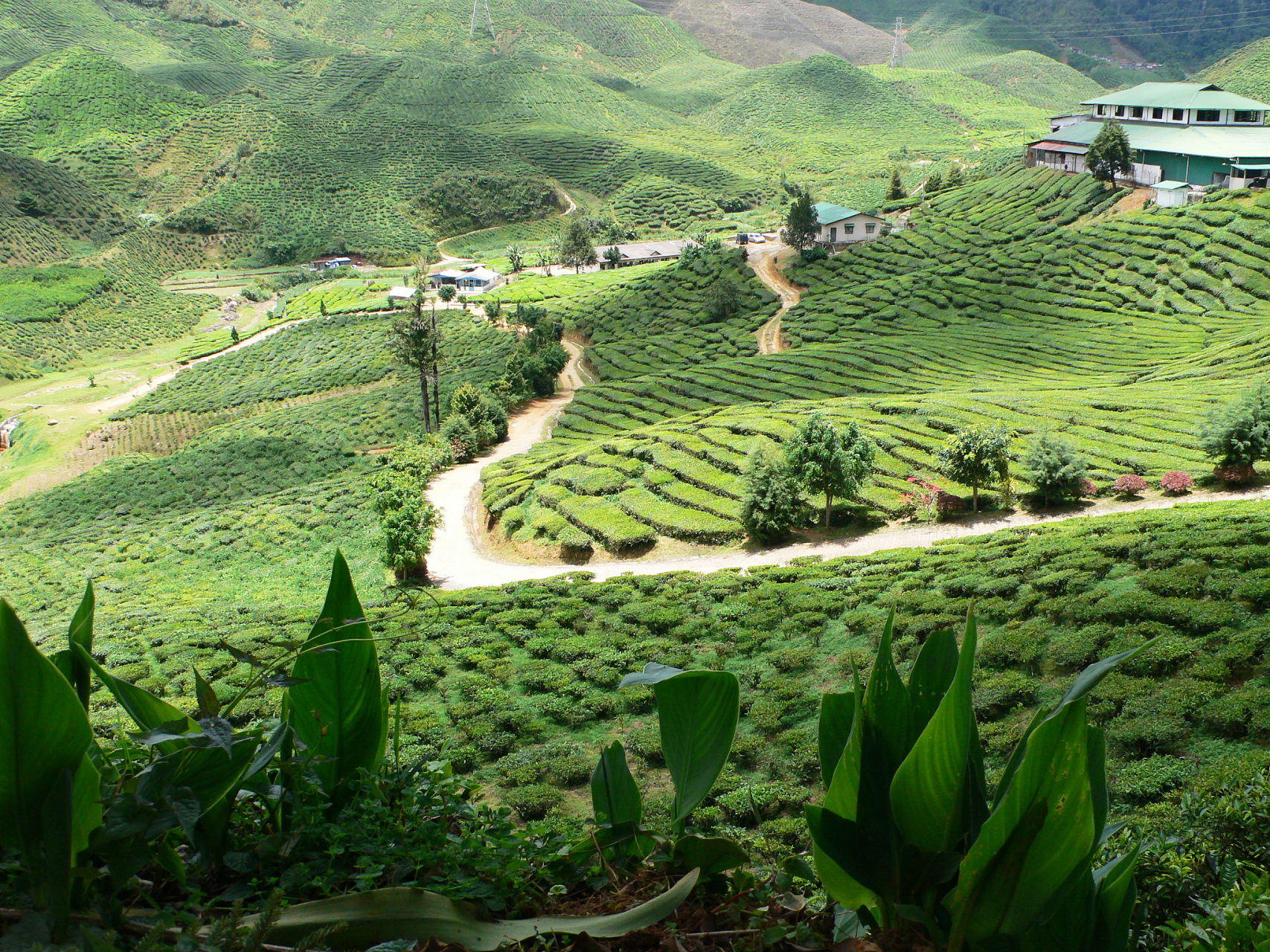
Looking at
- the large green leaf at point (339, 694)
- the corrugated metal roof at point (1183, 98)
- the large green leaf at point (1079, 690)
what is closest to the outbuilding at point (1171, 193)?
the corrugated metal roof at point (1183, 98)

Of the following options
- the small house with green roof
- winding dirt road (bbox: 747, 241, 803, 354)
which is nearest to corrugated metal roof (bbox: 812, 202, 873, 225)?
the small house with green roof

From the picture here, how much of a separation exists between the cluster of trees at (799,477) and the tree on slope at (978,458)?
2294mm

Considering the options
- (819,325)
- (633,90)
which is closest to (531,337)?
(819,325)

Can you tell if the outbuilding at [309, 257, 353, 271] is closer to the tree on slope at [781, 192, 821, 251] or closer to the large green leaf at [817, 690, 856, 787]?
the tree on slope at [781, 192, 821, 251]

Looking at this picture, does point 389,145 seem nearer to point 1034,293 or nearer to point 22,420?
point 22,420

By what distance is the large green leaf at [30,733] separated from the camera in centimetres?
156

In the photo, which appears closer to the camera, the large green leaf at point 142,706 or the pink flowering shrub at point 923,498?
the large green leaf at point 142,706

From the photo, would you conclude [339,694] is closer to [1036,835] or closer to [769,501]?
[1036,835]

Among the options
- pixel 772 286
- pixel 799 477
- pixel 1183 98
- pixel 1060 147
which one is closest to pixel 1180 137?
pixel 1183 98

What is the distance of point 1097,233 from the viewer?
59438 millimetres

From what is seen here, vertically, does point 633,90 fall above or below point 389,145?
above

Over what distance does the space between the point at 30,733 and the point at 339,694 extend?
2.88 ft

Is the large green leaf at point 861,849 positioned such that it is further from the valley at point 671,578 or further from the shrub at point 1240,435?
the shrub at point 1240,435

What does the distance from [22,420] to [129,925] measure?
245 feet
